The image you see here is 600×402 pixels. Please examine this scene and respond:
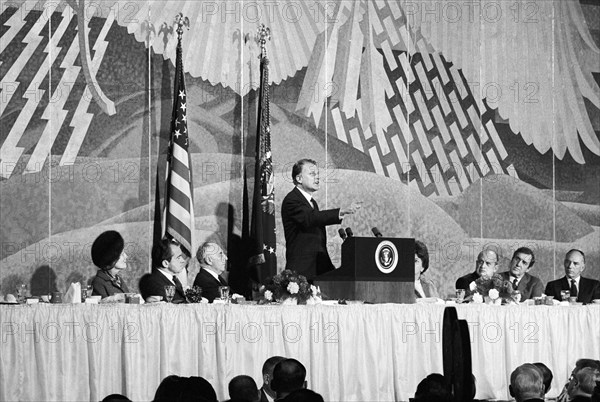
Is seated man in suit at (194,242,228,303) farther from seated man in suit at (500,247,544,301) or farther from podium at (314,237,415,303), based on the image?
seated man in suit at (500,247,544,301)

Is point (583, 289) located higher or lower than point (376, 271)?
lower

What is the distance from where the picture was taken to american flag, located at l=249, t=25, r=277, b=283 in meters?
10.8

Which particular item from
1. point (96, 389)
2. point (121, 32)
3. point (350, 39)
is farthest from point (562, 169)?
point (96, 389)

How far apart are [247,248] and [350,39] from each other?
8.84 feet

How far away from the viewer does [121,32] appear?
37.0ft

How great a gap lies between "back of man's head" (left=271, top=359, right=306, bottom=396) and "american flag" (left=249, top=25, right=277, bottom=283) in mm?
4985

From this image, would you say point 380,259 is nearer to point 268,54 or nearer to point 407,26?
point 268,54

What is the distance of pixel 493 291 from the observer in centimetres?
888

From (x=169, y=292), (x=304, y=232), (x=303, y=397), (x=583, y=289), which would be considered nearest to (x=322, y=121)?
(x=304, y=232)

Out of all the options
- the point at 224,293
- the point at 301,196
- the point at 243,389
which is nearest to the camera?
the point at 243,389

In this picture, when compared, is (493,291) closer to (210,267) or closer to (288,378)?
(210,267)

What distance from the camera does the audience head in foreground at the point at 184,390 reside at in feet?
14.9

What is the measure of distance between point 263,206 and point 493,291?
9.51 feet

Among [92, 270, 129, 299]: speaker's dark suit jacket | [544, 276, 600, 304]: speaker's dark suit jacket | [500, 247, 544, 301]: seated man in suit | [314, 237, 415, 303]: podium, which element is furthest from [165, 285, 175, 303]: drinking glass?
[544, 276, 600, 304]: speaker's dark suit jacket
